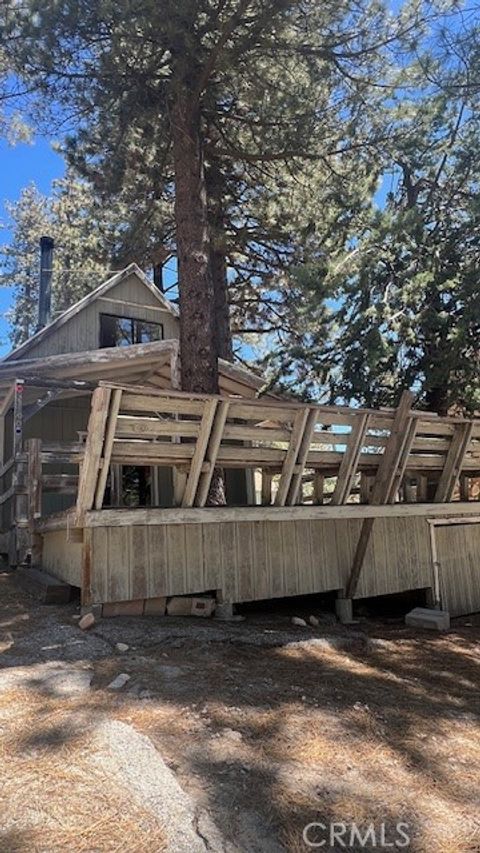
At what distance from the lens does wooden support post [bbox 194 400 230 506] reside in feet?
18.6

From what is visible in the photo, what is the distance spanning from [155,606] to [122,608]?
0.35 m

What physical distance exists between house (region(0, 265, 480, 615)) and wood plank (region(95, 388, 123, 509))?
0.06ft

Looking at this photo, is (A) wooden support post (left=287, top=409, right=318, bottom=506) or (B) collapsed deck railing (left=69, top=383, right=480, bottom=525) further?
(A) wooden support post (left=287, top=409, right=318, bottom=506)

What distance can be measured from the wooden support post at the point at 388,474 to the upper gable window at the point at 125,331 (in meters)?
6.76

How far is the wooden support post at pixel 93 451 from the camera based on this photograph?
505 centimetres

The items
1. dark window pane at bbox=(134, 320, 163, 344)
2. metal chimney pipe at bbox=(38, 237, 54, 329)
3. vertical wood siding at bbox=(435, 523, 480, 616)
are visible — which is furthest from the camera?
metal chimney pipe at bbox=(38, 237, 54, 329)

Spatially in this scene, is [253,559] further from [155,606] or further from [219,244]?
[219,244]

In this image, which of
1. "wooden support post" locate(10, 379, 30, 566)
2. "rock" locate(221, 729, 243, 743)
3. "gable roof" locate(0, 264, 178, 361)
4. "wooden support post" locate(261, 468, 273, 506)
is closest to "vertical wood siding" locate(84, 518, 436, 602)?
"wooden support post" locate(261, 468, 273, 506)

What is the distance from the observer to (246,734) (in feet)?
11.5

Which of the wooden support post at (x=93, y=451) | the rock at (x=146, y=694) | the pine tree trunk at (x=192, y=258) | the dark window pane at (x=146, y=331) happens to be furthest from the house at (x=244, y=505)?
the dark window pane at (x=146, y=331)

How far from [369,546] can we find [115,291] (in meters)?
7.84

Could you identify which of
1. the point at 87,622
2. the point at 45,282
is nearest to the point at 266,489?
the point at 87,622

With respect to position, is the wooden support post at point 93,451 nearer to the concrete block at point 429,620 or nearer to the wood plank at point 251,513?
the wood plank at point 251,513

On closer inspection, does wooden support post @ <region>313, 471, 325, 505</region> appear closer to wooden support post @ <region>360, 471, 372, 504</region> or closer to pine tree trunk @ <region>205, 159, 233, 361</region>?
wooden support post @ <region>360, 471, 372, 504</region>
